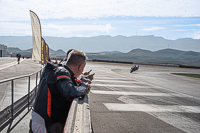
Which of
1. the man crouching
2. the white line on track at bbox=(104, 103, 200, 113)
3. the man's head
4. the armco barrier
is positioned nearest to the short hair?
the man's head

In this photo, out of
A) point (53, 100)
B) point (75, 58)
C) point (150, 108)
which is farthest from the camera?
point (150, 108)

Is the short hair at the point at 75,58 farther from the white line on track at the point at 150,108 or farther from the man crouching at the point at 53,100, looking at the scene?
the white line on track at the point at 150,108

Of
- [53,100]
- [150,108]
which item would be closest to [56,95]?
[53,100]

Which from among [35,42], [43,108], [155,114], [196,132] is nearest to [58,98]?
[43,108]

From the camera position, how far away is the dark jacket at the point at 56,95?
2.49m

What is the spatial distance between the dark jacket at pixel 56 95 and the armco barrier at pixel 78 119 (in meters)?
0.14

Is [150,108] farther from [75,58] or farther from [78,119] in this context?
[78,119]

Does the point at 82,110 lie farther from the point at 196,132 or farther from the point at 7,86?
the point at 196,132

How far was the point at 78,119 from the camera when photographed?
87.8 inches

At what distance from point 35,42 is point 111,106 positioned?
30.7ft

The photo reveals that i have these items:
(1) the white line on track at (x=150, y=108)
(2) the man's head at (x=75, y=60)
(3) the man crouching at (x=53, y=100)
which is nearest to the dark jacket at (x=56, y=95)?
(3) the man crouching at (x=53, y=100)

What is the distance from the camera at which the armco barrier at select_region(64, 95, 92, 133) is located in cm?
199

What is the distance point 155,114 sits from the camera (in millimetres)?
6332

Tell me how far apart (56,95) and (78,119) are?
1.71 ft
